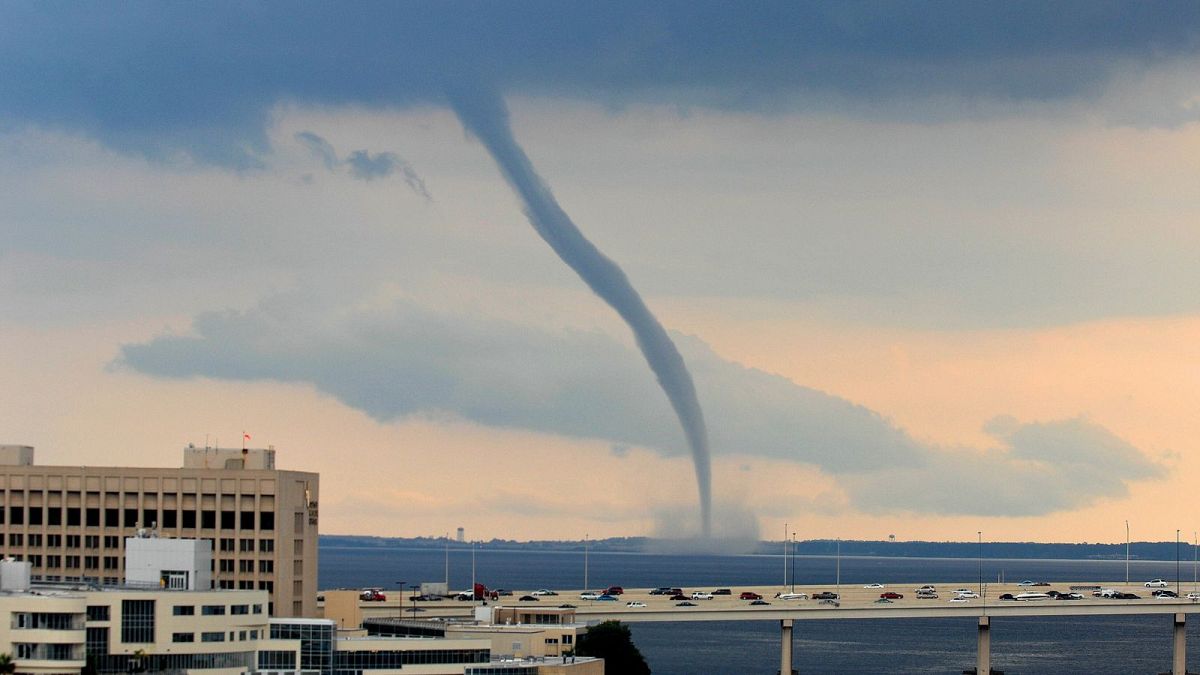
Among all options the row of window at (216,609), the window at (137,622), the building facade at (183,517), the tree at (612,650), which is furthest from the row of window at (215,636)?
the tree at (612,650)

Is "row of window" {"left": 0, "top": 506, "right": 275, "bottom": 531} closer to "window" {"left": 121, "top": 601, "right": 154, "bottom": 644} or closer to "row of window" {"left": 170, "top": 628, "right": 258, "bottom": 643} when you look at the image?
"row of window" {"left": 170, "top": 628, "right": 258, "bottom": 643}

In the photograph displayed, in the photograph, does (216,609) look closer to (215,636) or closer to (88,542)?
(215,636)

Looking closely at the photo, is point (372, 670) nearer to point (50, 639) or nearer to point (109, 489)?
point (50, 639)

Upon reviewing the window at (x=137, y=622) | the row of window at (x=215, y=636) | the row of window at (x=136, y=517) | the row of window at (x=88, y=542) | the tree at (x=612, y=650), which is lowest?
the tree at (x=612, y=650)

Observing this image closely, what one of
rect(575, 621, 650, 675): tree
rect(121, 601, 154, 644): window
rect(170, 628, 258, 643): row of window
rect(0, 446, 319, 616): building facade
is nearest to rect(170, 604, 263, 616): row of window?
rect(170, 628, 258, 643): row of window

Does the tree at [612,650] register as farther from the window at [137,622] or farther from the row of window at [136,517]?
the window at [137,622]

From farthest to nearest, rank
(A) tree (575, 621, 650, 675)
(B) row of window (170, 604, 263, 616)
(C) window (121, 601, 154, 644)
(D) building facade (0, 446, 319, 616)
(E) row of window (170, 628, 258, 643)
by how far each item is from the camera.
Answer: (A) tree (575, 621, 650, 675) → (D) building facade (0, 446, 319, 616) → (B) row of window (170, 604, 263, 616) → (E) row of window (170, 628, 258, 643) → (C) window (121, 601, 154, 644)
